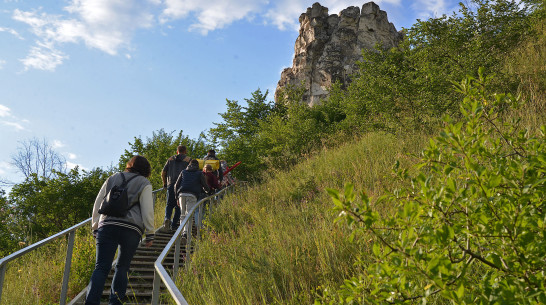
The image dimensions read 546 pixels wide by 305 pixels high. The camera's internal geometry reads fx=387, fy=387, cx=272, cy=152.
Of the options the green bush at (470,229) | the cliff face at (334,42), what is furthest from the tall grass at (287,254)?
the cliff face at (334,42)

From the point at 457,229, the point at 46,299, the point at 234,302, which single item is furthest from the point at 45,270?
the point at 457,229

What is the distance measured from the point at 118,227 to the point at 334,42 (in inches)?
1712

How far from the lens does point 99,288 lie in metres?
4.46

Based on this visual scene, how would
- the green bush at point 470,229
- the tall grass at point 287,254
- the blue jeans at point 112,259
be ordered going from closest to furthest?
1. the green bush at point 470,229
2. the tall grass at point 287,254
3. the blue jeans at point 112,259

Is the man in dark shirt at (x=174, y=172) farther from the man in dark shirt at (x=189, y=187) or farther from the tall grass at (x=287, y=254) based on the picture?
the tall grass at (x=287, y=254)

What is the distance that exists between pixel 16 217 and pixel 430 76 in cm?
1693

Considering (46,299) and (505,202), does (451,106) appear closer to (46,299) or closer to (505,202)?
(505,202)

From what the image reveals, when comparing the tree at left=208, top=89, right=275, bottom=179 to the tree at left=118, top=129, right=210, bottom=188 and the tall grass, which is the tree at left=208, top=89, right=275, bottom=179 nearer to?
the tree at left=118, top=129, right=210, bottom=188

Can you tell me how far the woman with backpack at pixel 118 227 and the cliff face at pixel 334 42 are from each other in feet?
123

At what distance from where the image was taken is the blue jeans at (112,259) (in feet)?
14.6

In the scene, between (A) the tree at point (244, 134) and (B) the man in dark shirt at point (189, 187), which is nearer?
(B) the man in dark shirt at point (189, 187)

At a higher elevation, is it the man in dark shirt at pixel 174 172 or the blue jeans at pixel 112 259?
the man in dark shirt at pixel 174 172

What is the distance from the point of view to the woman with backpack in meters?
4.53

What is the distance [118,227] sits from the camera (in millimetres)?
4637
